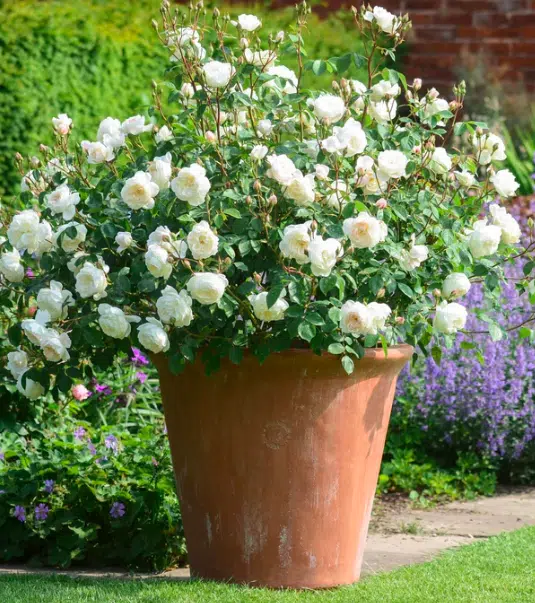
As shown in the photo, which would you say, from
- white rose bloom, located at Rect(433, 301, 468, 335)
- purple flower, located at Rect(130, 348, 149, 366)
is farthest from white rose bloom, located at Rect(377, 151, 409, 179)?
purple flower, located at Rect(130, 348, 149, 366)

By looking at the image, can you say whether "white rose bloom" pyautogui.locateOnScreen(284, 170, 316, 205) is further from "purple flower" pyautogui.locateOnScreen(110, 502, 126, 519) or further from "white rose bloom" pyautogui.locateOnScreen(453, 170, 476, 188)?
"purple flower" pyautogui.locateOnScreen(110, 502, 126, 519)

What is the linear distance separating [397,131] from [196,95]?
599 millimetres

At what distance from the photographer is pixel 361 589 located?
3.07 metres

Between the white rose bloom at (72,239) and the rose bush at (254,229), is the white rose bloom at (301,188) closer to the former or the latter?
the rose bush at (254,229)

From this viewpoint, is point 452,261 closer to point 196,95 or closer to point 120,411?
point 196,95

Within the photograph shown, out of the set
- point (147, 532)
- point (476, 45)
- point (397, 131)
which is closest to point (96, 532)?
point (147, 532)

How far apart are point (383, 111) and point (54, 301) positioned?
3.68 feet

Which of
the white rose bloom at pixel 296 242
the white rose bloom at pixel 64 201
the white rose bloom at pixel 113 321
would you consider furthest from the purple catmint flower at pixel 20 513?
the white rose bloom at pixel 296 242

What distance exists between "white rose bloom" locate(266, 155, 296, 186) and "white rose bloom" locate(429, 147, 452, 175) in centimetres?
50

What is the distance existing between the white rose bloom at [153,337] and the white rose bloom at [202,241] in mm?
222

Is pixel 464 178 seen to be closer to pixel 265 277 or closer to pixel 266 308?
pixel 265 277

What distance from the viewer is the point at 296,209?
2.91 meters

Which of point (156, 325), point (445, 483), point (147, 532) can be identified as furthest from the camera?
point (445, 483)

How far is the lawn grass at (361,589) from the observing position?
292cm
